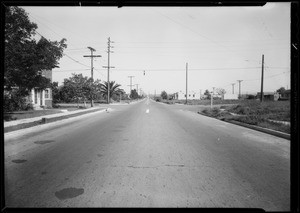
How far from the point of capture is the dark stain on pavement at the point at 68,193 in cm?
373

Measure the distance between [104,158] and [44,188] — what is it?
→ 2.12 m

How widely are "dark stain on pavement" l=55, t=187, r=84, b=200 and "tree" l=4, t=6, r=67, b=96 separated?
1139 cm

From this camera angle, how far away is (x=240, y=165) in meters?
5.58

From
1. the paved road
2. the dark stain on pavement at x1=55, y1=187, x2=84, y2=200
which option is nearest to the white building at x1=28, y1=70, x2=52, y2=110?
the paved road

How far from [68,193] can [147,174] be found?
166cm

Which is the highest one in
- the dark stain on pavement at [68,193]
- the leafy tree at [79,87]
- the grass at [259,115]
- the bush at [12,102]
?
the leafy tree at [79,87]

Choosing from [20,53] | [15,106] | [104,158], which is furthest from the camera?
[15,106]

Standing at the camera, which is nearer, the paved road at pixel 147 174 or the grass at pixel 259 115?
the paved road at pixel 147 174

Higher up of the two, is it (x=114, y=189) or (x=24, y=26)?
(x=24, y=26)

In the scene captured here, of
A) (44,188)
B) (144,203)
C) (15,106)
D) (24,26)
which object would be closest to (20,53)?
(24,26)

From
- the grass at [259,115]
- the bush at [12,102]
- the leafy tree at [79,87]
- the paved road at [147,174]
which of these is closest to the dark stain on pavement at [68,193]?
the paved road at [147,174]

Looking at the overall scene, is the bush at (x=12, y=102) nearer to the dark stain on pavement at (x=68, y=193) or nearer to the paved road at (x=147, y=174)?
the paved road at (x=147, y=174)
